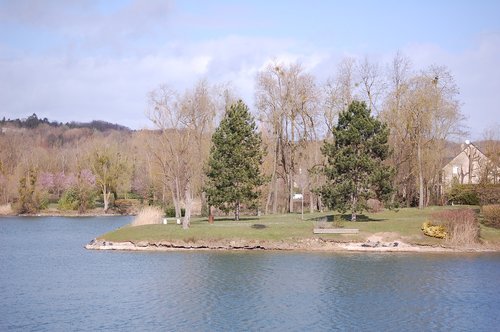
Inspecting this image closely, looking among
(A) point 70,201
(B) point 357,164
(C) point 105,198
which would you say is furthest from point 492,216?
(A) point 70,201

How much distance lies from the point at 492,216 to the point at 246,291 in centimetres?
2480

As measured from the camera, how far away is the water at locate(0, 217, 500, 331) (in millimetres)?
22375

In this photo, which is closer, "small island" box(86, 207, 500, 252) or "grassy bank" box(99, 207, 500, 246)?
"small island" box(86, 207, 500, 252)

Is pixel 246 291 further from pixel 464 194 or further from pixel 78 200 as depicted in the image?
pixel 78 200

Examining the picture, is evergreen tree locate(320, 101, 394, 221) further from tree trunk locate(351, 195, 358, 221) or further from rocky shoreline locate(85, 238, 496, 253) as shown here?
rocky shoreline locate(85, 238, 496, 253)

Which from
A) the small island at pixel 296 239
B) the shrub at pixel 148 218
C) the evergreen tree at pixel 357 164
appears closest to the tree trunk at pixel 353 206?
the evergreen tree at pixel 357 164

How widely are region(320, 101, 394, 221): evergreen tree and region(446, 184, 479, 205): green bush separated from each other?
1877 centimetres

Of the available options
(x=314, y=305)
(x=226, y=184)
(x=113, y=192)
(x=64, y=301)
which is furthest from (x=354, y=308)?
(x=113, y=192)

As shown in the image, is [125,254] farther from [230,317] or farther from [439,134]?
[439,134]

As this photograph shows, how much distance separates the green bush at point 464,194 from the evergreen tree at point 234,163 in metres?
23.4

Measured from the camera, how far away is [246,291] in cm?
2789

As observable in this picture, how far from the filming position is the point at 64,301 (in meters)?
25.6

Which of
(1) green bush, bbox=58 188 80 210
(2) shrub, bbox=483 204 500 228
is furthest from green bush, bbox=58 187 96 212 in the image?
(2) shrub, bbox=483 204 500 228

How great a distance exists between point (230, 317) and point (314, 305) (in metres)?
4.01
